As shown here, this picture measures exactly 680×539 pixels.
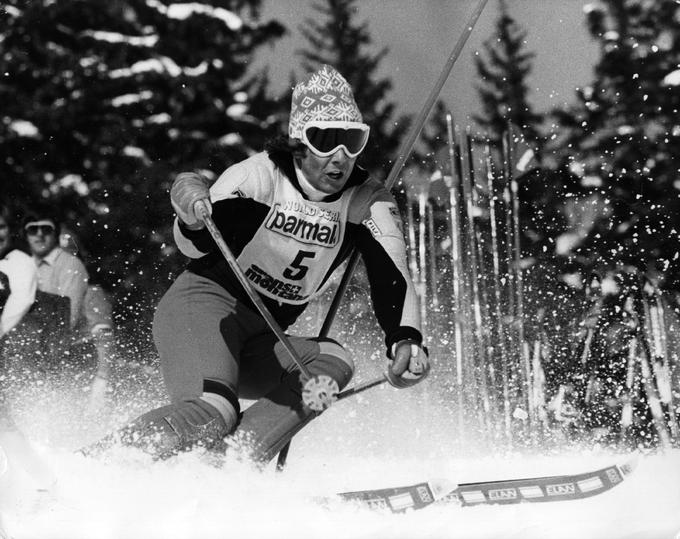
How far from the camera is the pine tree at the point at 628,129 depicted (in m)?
8.48

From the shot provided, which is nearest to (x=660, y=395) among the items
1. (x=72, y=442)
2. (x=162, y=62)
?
(x=72, y=442)

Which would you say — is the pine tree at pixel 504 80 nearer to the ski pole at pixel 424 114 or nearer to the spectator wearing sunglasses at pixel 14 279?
the spectator wearing sunglasses at pixel 14 279

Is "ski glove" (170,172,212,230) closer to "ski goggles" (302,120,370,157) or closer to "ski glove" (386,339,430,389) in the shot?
"ski goggles" (302,120,370,157)

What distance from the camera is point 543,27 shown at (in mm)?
10352

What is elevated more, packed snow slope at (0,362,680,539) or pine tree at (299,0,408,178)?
pine tree at (299,0,408,178)

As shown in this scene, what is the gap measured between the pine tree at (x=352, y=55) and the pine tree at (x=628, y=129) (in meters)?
1.89

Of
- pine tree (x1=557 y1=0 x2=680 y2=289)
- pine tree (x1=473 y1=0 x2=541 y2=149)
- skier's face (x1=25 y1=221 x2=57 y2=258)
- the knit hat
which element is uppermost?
pine tree (x1=473 y1=0 x2=541 y2=149)

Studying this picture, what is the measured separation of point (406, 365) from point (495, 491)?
63 centimetres

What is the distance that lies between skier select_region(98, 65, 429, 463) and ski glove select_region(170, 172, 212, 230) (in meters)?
0.05

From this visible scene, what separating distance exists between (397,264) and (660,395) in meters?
5.05

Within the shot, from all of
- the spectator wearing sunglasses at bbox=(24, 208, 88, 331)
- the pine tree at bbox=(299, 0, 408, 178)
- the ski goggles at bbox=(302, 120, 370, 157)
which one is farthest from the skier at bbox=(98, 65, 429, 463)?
the pine tree at bbox=(299, 0, 408, 178)

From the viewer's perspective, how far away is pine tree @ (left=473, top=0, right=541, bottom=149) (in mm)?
10203

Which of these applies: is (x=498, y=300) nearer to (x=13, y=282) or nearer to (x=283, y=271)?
(x=13, y=282)

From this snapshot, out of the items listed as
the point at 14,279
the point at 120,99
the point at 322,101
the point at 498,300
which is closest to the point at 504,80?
the point at 498,300
